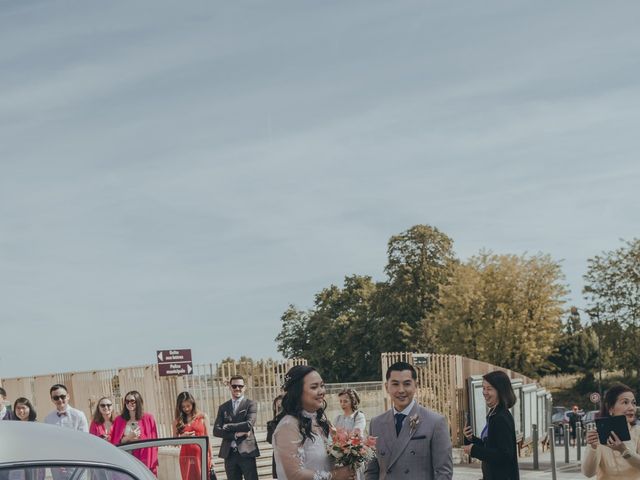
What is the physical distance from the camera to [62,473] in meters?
3.79

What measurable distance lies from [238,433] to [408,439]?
770 centimetres

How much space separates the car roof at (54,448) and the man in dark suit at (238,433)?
34.4 feet

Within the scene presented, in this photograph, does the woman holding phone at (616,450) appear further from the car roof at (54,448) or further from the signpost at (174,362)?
the signpost at (174,362)

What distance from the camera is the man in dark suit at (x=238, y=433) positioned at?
1446 cm

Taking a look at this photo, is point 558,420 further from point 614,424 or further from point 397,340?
point 614,424

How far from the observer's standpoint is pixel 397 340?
73.8 metres

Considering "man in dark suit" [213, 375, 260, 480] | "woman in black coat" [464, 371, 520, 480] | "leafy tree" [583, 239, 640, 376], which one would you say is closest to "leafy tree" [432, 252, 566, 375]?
"leafy tree" [583, 239, 640, 376]

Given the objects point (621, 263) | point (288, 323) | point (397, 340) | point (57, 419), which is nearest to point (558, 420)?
point (621, 263)

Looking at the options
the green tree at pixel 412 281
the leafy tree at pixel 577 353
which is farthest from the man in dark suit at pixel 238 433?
the leafy tree at pixel 577 353

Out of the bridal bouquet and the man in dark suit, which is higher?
the bridal bouquet

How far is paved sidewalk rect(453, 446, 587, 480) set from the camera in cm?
2139

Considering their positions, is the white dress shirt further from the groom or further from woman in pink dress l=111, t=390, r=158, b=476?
the groom

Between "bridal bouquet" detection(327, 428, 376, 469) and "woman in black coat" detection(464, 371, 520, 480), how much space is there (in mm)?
2077

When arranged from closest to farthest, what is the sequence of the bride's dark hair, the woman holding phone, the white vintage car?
the white vintage car, the bride's dark hair, the woman holding phone
